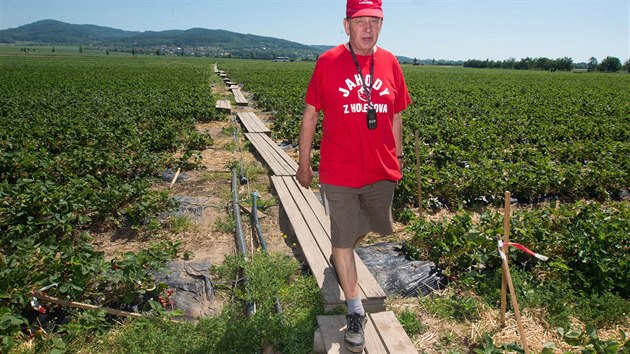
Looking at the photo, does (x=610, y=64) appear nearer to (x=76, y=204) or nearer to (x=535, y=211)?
(x=535, y=211)

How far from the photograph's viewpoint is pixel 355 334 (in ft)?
10.1

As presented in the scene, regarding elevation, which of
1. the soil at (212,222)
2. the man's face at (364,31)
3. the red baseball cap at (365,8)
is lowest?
the soil at (212,222)

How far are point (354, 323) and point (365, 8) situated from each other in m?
2.22

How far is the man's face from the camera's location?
306 cm

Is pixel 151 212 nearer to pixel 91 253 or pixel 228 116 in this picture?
pixel 91 253

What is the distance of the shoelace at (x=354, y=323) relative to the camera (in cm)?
312

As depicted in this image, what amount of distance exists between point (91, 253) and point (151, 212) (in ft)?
6.35

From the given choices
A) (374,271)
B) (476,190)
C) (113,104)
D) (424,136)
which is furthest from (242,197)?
(113,104)

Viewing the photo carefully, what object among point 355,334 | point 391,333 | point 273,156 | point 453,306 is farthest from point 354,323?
point 273,156

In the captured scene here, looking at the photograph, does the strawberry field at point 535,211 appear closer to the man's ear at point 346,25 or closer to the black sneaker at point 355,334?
the black sneaker at point 355,334

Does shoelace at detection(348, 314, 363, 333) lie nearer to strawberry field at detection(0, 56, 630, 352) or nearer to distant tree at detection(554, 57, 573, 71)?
strawberry field at detection(0, 56, 630, 352)

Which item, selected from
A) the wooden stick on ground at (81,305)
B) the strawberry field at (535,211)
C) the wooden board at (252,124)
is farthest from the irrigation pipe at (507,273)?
the wooden board at (252,124)

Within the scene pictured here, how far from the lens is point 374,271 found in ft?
14.7

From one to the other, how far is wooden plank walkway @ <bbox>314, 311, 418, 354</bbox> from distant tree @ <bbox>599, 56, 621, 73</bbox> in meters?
121
